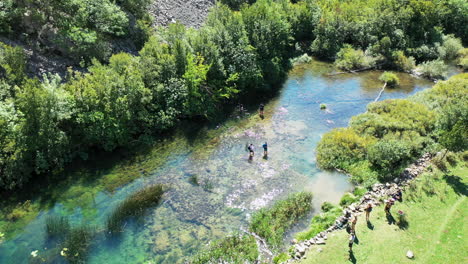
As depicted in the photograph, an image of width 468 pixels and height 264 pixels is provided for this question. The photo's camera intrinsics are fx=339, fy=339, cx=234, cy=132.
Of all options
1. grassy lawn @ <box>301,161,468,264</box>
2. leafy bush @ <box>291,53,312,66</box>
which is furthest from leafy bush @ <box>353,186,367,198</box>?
leafy bush @ <box>291,53,312,66</box>

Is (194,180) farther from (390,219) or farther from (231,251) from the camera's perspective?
(390,219)

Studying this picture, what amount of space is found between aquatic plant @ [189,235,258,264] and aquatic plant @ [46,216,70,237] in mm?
11730

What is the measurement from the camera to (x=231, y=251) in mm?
27984

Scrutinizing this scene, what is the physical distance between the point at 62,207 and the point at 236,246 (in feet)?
55.9

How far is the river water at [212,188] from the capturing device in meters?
28.5

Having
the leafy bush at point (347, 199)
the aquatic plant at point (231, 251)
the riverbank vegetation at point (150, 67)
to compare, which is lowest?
the leafy bush at point (347, 199)

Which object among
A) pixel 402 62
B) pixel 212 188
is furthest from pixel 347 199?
pixel 402 62

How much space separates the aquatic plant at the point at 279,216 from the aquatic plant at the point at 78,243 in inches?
553

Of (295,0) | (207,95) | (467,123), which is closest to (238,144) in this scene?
(207,95)

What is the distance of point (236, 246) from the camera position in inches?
1126

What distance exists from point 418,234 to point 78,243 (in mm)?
28549

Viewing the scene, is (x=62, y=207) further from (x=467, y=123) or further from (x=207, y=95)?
(x=467, y=123)

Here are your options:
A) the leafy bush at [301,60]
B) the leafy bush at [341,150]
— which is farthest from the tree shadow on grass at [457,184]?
the leafy bush at [301,60]

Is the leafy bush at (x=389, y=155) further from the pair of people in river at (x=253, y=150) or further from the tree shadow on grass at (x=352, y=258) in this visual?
the tree shadow on grass at (x=352, y=258)
